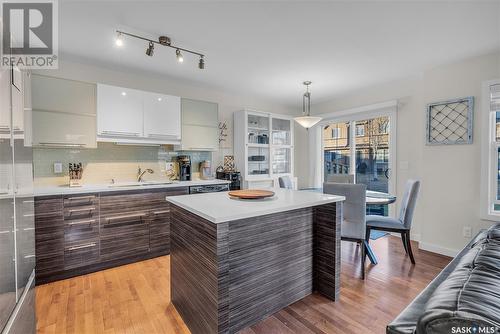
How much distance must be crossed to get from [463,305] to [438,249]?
3.17m

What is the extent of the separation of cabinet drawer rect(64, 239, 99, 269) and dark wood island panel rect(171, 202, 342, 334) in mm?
1184

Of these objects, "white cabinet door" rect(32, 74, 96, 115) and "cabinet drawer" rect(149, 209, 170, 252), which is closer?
"white cabinet door" rect(32, 74, 96, 115)

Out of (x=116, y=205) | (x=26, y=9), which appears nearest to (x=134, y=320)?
(x=116, y=205)

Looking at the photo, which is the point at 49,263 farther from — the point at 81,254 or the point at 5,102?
the point at 5,102

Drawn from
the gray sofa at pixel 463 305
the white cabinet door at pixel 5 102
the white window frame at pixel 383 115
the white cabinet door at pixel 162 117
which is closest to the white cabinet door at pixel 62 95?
the white cabinet door at pixel 162 117

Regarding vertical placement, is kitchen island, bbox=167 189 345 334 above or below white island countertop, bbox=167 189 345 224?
below

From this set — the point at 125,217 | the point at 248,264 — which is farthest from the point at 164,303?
the point at 125,217

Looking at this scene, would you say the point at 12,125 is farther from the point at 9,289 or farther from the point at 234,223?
the point at 234,223

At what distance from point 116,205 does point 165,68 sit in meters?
1.84

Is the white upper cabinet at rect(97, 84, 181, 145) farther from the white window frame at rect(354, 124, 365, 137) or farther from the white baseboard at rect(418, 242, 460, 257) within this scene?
the white baseboard at rect(418, 242, 460, 257)

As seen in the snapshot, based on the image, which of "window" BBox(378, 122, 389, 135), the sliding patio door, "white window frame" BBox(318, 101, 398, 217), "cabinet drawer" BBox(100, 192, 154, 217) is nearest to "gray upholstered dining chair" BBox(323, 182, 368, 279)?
the sliding patio door

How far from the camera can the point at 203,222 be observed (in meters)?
1.54

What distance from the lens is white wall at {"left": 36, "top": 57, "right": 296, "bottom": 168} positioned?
2.92 m

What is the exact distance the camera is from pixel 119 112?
2934mm
